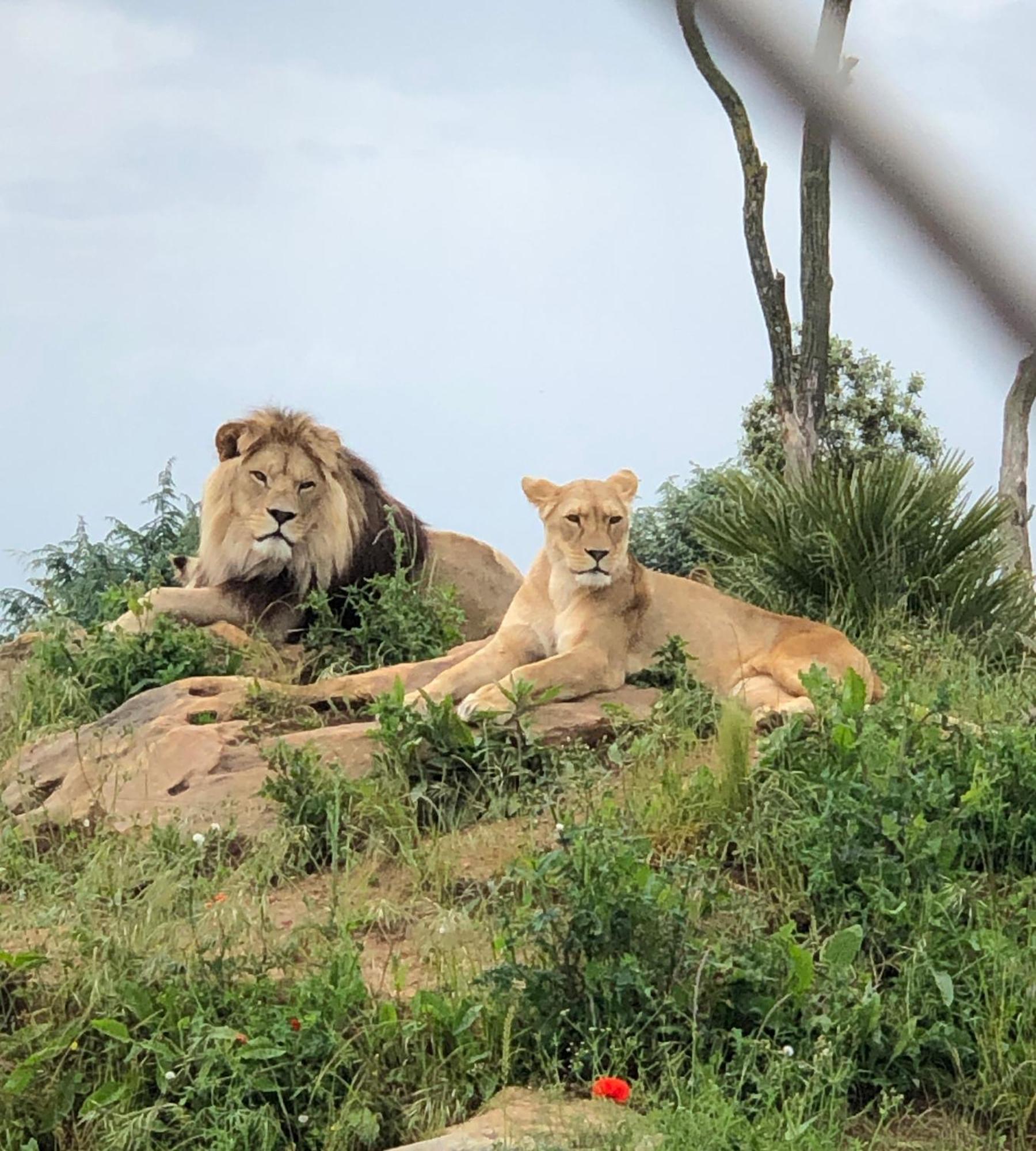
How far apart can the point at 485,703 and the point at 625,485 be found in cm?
135

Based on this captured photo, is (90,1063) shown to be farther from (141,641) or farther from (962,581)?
(962,581)

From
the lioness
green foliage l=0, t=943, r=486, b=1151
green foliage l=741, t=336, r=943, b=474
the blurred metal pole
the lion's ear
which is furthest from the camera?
green foliage l=741, t=336, r=943, b=474

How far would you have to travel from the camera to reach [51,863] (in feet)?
18.1

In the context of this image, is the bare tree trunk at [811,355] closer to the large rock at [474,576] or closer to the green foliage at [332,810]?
the large rock at [474,576]

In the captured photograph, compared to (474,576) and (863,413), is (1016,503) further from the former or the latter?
(863,413)

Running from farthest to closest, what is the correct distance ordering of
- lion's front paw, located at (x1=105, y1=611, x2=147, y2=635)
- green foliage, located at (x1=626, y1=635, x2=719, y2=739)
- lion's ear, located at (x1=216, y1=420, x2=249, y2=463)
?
lion's ear, located at (x1=216, y1=420, x2=249, y2=463)
lion's front paw, located at (x1=105, y1=611, x2=147, y2=635)
green foliage, located at (x1=626, y1=635, x2=719, y2=739)

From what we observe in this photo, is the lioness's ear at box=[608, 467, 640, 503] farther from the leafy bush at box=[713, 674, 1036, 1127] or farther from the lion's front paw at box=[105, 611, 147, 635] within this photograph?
the lion's front paw at box=[105, 611, 147, 635]

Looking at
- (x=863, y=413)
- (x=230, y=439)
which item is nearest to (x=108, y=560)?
(x=230, y=439)

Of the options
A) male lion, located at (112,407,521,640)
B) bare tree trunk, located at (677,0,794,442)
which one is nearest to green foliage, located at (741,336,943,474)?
bare tree trunk, located at (677,0,794,442)

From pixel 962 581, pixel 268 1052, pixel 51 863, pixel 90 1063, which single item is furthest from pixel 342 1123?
pixel 962 581

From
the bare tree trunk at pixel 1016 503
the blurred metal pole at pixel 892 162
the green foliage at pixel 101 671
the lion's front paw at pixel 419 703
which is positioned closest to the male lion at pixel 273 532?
the green foliage at pixel 101 671

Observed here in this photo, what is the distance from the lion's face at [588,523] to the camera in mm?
6465

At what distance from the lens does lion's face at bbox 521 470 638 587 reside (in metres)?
6.46

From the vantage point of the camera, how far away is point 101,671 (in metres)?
7.49
